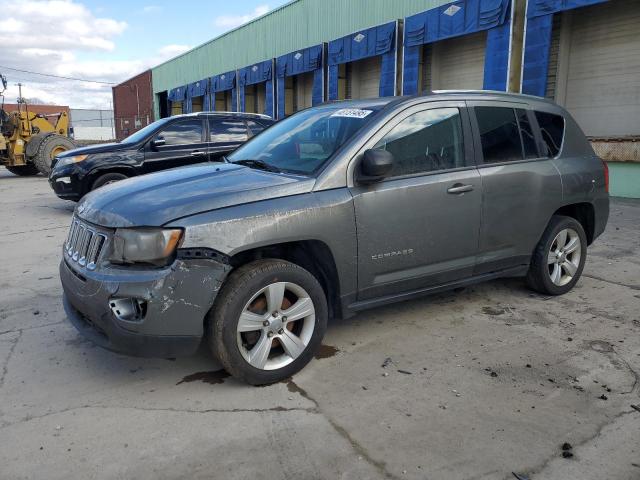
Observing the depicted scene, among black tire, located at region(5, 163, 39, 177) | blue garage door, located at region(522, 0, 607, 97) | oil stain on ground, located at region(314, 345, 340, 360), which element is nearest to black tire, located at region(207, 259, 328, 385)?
oil stain on ground, located at region(314, 345, 340, 360)

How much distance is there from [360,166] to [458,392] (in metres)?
1.53

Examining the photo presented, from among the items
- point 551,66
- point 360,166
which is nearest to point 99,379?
point 360,166

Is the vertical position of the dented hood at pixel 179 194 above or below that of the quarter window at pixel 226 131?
below

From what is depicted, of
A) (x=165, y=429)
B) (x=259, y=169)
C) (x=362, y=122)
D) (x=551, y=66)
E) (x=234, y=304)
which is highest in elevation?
(x=551, y=66)

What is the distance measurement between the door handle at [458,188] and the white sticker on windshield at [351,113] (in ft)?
2.68

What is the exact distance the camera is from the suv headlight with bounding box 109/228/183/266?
280 centimetres

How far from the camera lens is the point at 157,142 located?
336 inches

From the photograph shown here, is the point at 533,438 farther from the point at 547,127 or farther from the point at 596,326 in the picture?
the point at 547,127

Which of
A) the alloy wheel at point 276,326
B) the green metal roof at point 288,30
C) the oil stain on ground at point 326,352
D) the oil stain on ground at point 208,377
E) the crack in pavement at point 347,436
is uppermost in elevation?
the green metal roof at point 288,30

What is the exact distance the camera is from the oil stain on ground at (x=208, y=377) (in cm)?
323

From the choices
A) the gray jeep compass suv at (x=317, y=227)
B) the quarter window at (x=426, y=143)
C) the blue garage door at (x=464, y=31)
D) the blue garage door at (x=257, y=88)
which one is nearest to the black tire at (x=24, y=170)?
the blue garage door at (x=257, y=88)

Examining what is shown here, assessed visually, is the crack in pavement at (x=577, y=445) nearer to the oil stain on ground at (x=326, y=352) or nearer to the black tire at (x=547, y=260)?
the oil stain on ground at (x=326, y=352)

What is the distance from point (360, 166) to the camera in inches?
134

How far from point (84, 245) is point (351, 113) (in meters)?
2.05
